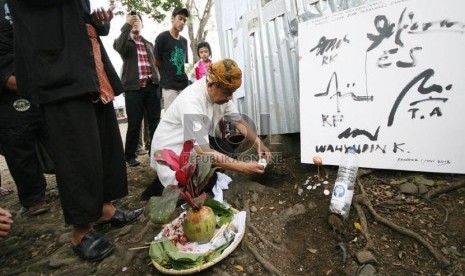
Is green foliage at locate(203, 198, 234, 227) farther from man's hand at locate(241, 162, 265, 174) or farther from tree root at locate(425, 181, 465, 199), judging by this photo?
tree root at locate(425, 181, 465, 199)

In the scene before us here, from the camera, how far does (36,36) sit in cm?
167

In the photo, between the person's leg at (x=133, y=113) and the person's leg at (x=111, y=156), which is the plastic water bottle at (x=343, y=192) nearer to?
the person's leg at (x=111, y=156)

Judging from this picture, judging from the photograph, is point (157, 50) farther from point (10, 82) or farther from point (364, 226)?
point (364, 226)

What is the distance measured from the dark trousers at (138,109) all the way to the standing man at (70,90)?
207cm

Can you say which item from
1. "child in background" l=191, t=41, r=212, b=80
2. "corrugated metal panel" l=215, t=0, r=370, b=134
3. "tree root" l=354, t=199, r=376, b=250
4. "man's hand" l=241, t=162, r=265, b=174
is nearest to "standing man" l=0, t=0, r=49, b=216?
"man's hand" l=241, t=162, r=265, b=174

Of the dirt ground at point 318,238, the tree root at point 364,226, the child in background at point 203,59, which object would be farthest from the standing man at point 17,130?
the tree root at point 364,226

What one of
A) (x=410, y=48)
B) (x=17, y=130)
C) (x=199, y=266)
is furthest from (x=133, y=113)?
(x=410, y=48)

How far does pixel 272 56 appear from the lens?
11.8 feet

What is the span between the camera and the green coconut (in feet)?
6.12

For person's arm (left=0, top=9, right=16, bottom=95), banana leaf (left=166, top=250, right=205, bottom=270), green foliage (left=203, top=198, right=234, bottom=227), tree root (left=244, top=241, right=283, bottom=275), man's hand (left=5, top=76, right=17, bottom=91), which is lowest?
tree root (left=244, top=241, right=283, bottom=275)

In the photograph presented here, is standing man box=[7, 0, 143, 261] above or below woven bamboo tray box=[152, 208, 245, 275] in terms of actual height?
above

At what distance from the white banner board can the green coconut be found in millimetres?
1189

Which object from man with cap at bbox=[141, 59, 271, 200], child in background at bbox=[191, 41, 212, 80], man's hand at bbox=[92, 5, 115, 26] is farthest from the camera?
child in background at bbox=[191, 41, 212, 80]

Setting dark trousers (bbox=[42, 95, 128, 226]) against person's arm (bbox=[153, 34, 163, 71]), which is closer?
dark trousers (bbox=[42, 95, 128, 226])
